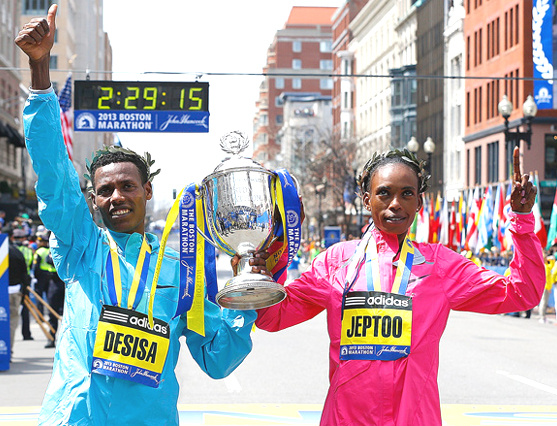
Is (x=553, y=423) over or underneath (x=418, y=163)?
underneath

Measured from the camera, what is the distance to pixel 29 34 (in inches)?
154

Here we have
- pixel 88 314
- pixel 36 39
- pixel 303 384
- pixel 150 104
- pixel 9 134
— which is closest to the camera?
pixel 36 39

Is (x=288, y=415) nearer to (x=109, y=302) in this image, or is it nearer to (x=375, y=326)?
(x=375, y=326)

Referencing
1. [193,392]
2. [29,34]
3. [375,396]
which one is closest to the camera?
[29,34]

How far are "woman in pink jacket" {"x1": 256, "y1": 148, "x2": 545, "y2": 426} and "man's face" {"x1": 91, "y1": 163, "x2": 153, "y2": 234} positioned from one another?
2.21 feet

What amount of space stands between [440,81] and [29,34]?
62.9m

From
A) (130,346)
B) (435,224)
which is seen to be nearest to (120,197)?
(130,346)

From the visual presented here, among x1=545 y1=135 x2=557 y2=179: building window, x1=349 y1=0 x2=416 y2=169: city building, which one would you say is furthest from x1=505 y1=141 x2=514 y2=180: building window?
x1=349 y1=0 x2=416 y2=169: city building

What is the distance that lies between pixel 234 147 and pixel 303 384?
323 inches

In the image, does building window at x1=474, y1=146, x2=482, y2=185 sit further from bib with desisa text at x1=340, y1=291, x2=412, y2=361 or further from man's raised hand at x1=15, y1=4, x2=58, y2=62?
man's raised hand at x1=15, y1=4, x2=58, y2=62

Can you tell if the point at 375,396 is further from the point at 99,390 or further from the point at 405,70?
the point at 405,70

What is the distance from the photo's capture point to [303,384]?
12359 millimetres

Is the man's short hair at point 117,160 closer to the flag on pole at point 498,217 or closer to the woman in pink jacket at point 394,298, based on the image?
the woman in pink jacket at point 394,298

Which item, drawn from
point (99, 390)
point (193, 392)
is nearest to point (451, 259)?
point (99, 390)
